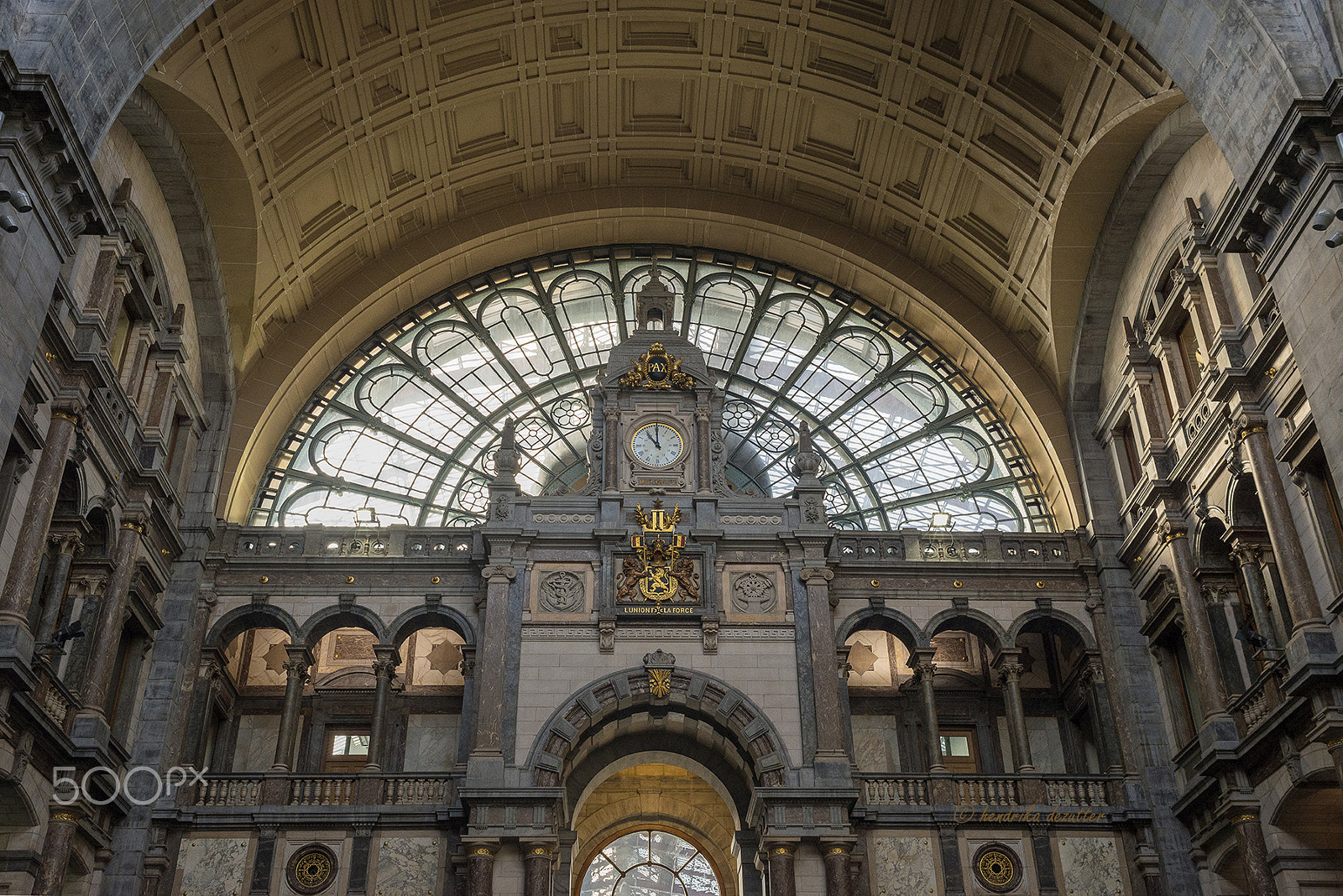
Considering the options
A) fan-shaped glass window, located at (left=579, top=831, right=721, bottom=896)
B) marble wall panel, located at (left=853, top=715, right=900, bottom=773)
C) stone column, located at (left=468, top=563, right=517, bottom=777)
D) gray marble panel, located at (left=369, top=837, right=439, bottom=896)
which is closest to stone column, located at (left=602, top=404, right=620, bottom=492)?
stone column, located at (left=468, top=563, right=517, bottom=777)

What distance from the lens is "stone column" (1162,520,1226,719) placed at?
22.9 metres

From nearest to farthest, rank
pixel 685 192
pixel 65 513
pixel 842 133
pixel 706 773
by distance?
pixel 65 513 < pixel 706 773 < pixel 842 133 < pixel 685 192

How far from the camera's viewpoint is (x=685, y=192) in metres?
34.7

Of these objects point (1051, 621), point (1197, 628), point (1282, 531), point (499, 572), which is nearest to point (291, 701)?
point (499, 572)

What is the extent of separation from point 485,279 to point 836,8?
1157 centimetres

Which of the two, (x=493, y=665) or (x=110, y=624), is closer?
(x=110, y=624)

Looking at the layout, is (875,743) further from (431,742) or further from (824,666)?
(431,742)

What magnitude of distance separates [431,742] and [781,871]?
8.63 metres

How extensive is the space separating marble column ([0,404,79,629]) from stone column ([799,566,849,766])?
1402 centimetres

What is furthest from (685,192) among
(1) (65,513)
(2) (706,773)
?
(1) (65,513)

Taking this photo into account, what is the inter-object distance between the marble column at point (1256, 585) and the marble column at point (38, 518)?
20.3 metres

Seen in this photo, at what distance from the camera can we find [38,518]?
65.0ft

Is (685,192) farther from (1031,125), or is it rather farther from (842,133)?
(1031,125)

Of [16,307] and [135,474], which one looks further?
[135,474]
